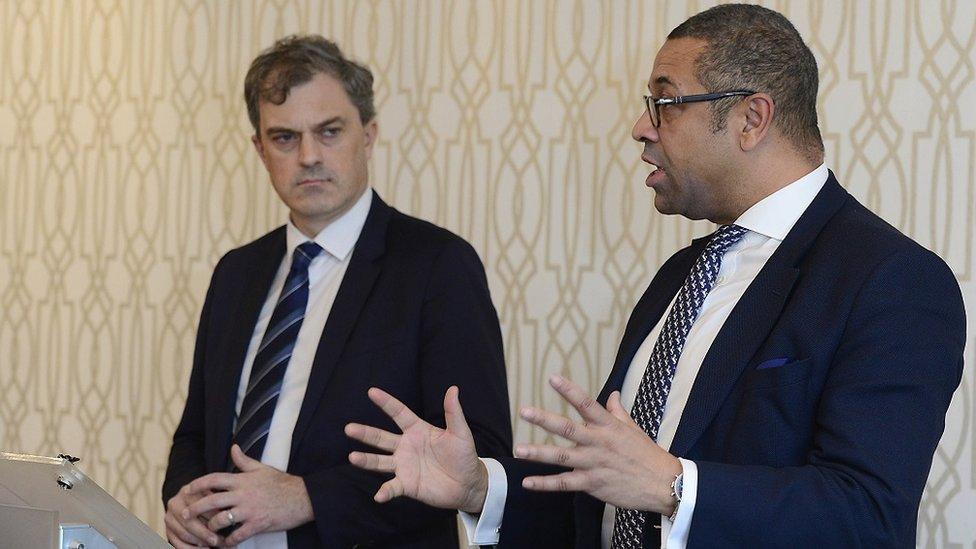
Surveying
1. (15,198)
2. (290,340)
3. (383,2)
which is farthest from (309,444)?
(15,198)

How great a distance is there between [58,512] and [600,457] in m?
0.69

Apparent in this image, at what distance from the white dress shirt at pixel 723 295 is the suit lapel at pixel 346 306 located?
591 millimetres

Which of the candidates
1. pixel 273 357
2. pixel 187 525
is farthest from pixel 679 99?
pixel 187 525

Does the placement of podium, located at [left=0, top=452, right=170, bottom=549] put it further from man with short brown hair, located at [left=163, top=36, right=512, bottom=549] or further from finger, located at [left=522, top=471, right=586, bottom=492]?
man with short brown hair, located at [left=163, top=36, right=512, bottom=549]

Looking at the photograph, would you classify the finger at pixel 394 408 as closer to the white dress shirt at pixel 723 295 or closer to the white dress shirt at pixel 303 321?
the white dress shirt at pixel 723 295

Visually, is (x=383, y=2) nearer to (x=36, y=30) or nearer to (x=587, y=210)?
(x=587, y=210)

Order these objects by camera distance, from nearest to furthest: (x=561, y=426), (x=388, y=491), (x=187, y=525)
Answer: (x=561, y=426), (x=388, y=491), (x=187, y=525)

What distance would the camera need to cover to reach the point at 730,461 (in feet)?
6.09

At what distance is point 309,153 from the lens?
2781 mm

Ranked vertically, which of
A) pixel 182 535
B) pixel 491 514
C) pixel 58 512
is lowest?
pixel 182 535

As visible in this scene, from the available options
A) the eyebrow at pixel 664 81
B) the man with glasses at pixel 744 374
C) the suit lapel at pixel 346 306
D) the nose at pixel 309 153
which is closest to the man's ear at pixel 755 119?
the man with glasses at pixel 744 374

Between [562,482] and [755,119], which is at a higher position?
[755,119]

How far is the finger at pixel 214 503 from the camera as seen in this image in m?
2.45

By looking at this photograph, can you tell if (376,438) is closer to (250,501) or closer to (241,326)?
(250,501)
